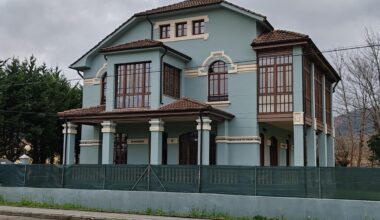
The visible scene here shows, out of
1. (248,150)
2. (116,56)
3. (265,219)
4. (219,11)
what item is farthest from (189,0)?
(265,219)

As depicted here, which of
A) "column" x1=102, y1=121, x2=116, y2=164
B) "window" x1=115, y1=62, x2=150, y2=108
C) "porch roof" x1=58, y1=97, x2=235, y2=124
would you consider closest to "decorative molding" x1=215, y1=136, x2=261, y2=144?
"porch roof" x1=58, y1=97, x2=235, y2=124

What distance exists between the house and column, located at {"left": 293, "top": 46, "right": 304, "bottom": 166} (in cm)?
5

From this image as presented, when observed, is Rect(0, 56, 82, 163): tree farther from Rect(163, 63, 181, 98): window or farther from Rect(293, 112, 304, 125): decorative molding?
Rect(293, 112, 304, 125): decorative molding

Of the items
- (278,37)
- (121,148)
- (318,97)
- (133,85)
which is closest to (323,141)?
(318,97)

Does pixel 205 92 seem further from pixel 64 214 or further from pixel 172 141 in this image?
pixel 64 214

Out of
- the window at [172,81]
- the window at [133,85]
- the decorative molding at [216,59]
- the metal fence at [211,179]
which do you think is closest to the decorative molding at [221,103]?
the decorative molding at [216,59]

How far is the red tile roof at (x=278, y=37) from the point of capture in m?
22.0

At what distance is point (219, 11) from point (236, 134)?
648 cm

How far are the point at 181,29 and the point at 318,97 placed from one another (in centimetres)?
830

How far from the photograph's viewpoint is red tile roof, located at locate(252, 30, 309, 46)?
72.3 feet

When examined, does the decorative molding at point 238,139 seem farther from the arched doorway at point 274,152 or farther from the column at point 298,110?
the arched doorway at point 274,152

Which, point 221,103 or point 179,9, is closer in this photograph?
point 221,103

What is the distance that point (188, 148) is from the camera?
25.0 metres

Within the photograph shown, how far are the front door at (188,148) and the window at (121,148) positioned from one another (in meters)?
3.37
